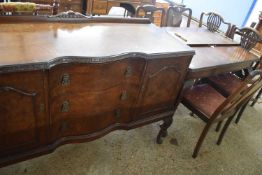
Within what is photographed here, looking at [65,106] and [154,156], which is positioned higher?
[65,106]

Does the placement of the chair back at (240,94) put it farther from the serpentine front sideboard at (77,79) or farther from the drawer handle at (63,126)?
the drawer handle at (63,126)

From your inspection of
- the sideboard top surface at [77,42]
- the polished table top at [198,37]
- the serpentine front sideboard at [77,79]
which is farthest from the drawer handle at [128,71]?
the polished table top at [198,37]

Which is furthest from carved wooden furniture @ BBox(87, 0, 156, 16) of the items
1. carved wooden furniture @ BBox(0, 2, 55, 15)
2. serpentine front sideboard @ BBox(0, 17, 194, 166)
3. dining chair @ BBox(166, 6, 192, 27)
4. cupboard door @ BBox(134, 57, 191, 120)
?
cupboard door @ BBox(134, 57, 191, 120)

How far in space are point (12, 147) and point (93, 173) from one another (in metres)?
0.65

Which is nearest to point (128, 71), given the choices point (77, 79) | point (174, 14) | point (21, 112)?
point (77, 79)

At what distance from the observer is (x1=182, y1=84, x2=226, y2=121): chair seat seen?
6.13ft

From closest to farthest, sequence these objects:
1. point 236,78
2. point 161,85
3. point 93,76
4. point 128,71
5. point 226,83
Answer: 1. point 93,76
2. point 128,71
3. point 161,85
4. point 226,83
5. point 236,78

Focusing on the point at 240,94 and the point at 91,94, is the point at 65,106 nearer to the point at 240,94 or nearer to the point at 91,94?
the point at 91,94

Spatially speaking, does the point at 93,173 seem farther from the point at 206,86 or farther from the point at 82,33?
the point at 206,86

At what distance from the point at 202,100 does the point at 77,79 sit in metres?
1.19

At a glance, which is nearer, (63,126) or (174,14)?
(63,126)

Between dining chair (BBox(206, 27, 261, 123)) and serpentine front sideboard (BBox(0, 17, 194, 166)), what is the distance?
69cm

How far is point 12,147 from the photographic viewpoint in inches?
49.3

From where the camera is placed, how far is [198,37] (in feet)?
7.88
